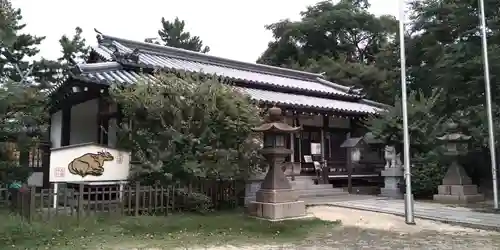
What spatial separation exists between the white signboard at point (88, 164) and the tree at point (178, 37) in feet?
99.0

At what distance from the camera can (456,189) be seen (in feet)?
47.4

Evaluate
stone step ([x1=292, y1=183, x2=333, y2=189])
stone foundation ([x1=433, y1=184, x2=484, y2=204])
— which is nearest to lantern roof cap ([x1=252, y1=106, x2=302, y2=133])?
stone step ([x1=292, y1=183, x2=333, y2=189])

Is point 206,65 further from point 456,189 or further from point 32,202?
point 32,202

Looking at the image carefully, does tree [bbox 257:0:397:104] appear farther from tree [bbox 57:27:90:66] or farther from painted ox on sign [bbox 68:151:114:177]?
painted ox on sign [bbox 68:151:114:177]

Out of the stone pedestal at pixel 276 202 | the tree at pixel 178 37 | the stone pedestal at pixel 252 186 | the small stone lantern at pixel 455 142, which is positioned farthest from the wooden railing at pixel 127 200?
the tree at pixel 178 37

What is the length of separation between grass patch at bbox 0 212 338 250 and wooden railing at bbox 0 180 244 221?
32 centimetres

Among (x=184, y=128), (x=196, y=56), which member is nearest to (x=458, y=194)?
(x=184, y=128)

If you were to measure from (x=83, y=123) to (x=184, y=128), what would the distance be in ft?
28.4

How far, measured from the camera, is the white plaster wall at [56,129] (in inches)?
675

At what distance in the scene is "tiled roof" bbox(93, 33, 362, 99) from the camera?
695 inches

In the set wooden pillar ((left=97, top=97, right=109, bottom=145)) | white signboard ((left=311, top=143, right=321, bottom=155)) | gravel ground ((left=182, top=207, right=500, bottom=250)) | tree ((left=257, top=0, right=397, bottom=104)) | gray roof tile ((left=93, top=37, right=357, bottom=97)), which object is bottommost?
gravel ground ((left=182, top=207, right=500, bottom=250))

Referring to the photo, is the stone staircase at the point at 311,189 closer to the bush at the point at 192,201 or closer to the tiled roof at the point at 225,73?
the tiled roof at the point at 225,73

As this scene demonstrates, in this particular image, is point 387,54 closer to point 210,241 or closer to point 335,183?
point 335,183

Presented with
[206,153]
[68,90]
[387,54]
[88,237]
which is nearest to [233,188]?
[206,153]
